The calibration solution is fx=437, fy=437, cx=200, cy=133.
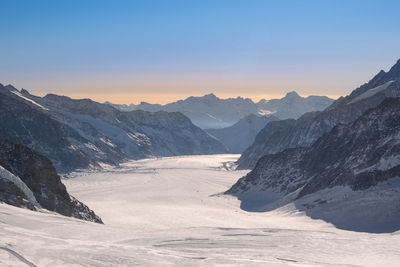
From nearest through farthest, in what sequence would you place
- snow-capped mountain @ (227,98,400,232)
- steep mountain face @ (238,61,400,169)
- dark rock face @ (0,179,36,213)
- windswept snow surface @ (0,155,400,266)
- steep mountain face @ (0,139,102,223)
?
1. windswept snow surface @ (0,155,400,266)
2. dark rock face @ (0,179,36,213)
3. steep mountain face @ (0,139,102,223)
4. snow-capped mountain @ (227,98,400,232)
5. steep mountain face @ (238,61,400,169)

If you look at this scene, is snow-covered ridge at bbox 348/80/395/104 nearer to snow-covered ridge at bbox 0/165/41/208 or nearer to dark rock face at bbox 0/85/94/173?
dark rock face at bbox 0/85/94/173

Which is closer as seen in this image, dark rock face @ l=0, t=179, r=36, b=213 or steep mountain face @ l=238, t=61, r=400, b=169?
dark rock face @ l=0, t=179, r=36, b=213

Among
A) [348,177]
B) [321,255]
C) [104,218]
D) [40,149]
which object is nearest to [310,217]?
[348,177]

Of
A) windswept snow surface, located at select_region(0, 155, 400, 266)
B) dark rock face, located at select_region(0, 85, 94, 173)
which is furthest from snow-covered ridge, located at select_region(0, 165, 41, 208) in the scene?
dark rock face, located at select_region(0, 85, 94, 173)

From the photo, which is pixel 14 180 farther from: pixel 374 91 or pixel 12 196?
pixel 374 91

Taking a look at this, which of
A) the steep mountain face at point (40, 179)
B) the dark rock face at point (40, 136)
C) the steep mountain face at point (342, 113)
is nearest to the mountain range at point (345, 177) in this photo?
the steep mountain face at point (40, 179)

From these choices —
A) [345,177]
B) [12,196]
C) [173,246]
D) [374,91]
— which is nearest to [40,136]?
[374,91]

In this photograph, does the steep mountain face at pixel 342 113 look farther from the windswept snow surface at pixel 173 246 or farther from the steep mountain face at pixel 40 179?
the windswept snow surface at pixel 173 246

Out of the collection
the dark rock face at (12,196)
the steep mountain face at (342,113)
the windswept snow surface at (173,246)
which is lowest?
the windswept snow surface at (173,246)

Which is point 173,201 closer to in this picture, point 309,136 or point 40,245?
point 40,245

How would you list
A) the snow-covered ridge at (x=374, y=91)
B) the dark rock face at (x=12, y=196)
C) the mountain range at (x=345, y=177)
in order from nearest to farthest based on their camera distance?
the dark rock face at (x=12, y=196), the mountain range at (x=345, y=177), the snow-covered ridge at (x=374, y=91)
